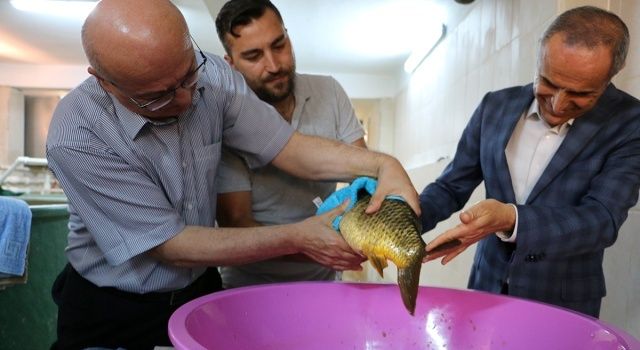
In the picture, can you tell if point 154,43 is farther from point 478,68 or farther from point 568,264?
point 478,68

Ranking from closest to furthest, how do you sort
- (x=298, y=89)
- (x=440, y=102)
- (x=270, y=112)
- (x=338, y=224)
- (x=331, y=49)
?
(x=338, y=224) < (x=270, y=112) < (x=298, y=89) < (x=440, y=102) < (x=331, y=49)

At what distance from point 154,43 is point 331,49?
A: 5058 mm

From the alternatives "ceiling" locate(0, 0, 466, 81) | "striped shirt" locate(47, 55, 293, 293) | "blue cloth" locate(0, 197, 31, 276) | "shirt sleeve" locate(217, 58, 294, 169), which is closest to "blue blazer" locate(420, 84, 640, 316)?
"shirt sleeve" locate(217, 58, 294, 169)

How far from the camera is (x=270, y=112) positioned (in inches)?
60.0

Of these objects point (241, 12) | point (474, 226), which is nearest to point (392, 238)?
point (474, 226)

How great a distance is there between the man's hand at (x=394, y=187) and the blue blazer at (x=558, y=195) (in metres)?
0.23

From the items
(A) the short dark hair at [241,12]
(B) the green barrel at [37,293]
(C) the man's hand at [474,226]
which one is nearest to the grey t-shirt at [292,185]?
(A) the short dark hair at [241,12]

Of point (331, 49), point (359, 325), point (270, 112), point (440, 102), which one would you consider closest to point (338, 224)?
point (359, 325)

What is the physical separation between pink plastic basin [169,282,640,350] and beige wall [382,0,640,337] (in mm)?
882

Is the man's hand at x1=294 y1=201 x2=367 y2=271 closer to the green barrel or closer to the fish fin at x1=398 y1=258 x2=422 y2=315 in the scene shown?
the fish fin at x1=398 y1=258 x2=422 y2=315

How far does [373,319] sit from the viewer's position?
1.17 m

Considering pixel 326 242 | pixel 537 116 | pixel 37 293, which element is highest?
pixel 537 116

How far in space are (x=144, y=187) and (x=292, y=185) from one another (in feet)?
1.82

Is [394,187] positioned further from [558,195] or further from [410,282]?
[558,195]
